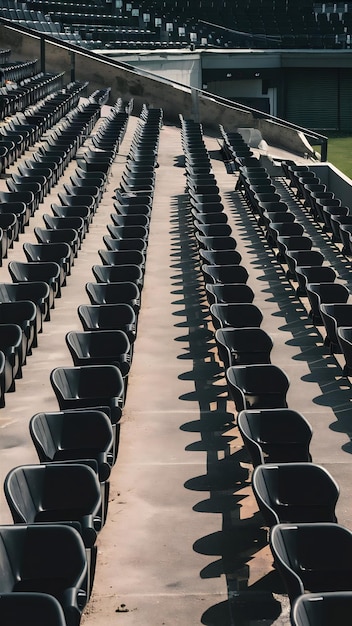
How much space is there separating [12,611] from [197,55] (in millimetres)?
38595

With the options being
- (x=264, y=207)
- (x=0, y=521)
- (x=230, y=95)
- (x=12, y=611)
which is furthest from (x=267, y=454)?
(x=230, y=95)

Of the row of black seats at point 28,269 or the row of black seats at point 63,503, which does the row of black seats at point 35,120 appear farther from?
the row of black seats at point 63,503

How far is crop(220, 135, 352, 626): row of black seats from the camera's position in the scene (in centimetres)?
530

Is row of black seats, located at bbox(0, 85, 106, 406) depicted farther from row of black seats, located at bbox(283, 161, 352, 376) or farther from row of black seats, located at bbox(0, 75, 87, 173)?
row of black seats, located at bbox(283, 161, 352, 376)

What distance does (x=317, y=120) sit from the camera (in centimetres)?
5031

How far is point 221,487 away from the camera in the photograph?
840 centimetres

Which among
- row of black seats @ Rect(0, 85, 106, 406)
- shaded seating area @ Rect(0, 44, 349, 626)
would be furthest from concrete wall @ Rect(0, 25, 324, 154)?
shaded seating area @ Rect(0, 44, 349, 626)

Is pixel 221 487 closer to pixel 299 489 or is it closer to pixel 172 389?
pixel 299 489

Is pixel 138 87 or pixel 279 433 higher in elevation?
pixel 138 87

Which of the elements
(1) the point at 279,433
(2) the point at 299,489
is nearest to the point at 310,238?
(1) the point at 279,433

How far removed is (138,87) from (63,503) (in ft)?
94.5

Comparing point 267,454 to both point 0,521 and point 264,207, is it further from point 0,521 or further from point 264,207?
point 264,207

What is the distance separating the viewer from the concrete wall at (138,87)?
110 feet

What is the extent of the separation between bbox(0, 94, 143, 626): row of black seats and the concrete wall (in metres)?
25.1
